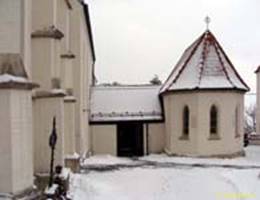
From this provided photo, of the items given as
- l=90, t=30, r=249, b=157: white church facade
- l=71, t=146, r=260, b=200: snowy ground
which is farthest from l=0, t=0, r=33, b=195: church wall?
l=90, t=30, r=249, b=157: white church facade

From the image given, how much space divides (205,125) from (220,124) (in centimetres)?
83

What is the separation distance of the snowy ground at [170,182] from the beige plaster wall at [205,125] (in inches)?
114

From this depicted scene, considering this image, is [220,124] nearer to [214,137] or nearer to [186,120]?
[214,137]

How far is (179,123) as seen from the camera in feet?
104

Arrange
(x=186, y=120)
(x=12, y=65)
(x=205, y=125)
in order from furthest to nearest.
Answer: (x=186, y=120)
(x=205, y=125)
(x=12, y=65)

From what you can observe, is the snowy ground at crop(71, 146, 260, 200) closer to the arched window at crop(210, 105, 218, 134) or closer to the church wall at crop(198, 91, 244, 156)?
the church wall at crop(198, 91, 244, 156)

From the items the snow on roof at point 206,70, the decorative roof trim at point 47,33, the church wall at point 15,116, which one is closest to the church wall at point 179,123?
the snow on roof at point 206,70

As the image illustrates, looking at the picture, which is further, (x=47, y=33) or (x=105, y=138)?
(x=105, y=138)

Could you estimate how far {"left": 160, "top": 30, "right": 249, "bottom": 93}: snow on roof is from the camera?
3089 cm

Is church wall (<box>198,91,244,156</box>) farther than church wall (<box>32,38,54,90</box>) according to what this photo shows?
Yes

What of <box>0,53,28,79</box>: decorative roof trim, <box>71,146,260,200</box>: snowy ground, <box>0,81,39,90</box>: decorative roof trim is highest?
<box>0,53,28,79</box>: decorative roof trim

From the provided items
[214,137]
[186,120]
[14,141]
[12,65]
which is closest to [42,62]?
[12,65]

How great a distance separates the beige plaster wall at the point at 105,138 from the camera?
1310 inches

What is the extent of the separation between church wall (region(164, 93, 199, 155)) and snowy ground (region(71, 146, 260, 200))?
319 cm
